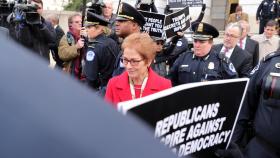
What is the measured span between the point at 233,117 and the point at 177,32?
347 centimetres

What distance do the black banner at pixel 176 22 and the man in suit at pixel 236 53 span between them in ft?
1.70

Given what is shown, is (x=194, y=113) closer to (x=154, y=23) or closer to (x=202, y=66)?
(x=202, y=66)

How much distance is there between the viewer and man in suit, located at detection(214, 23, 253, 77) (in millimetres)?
5309

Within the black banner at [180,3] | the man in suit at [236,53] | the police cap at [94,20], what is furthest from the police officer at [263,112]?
the black banner at [180,3]

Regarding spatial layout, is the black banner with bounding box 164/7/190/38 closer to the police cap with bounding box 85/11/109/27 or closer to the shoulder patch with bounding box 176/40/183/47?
the shoulder patch with bounding box 176/40/183/47

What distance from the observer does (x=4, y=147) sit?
82 centimetres

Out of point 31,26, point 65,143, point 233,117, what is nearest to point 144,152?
point 65,143

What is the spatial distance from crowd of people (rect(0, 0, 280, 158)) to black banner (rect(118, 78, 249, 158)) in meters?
0.41

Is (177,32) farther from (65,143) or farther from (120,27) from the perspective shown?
(65,143)

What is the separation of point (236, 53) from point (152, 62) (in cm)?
168

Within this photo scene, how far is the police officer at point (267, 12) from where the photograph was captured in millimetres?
15164

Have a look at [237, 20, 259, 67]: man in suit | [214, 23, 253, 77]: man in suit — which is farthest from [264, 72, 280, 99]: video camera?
[237, 20, 259, 67]: man in suit

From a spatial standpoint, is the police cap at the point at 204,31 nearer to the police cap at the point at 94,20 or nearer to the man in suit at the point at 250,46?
the police cap at the point at 94,20

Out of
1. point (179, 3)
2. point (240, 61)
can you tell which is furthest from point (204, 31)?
point (179, 3)
